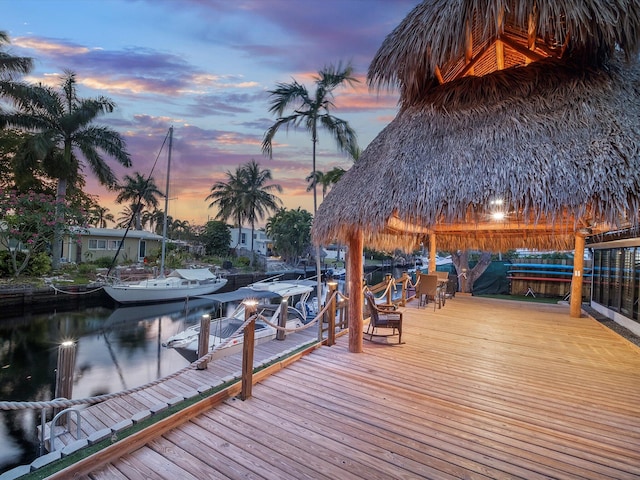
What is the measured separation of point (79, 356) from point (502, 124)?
12961mm

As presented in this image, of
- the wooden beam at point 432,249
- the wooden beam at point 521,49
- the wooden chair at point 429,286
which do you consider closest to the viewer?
the wooden beam at point 521,49

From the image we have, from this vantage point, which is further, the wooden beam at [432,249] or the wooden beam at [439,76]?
the wooden beam at [432,249]

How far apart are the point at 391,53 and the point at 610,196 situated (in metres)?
3.95

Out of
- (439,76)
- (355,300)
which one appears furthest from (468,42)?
(355,300)

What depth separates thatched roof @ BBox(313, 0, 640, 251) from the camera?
148 inches

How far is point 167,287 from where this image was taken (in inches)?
686

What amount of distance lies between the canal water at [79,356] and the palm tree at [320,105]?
6976mm

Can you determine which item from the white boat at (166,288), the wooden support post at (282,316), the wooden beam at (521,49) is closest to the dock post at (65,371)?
the wooden support post at (282,316)

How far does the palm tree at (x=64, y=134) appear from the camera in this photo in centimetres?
1761

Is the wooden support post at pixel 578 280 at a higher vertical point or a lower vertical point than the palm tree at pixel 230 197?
lower

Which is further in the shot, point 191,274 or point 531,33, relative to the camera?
point 191,274

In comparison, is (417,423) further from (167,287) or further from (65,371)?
(167,287)

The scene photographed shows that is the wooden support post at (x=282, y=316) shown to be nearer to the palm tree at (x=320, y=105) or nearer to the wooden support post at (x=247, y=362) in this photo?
the wooden support post at (x=247, y=362)

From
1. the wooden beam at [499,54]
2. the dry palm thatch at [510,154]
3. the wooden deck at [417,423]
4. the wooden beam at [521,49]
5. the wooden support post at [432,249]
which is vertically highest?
the wooden beam at [499,54]
